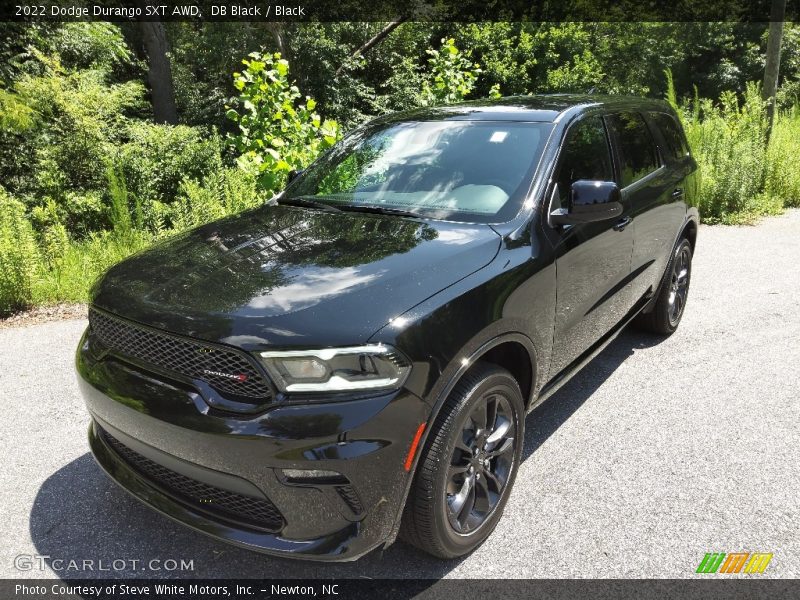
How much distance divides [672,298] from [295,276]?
358 cm

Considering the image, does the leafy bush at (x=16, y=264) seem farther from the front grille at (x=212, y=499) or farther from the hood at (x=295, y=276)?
the front grille at (x=212, y=499)

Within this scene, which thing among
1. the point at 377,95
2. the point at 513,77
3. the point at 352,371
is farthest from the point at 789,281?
the point at 513,77

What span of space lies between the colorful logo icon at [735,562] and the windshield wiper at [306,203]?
7.73 feet

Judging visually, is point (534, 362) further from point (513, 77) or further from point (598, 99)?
point (513, 77)

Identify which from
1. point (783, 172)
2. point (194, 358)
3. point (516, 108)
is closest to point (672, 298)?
point (516, 108)

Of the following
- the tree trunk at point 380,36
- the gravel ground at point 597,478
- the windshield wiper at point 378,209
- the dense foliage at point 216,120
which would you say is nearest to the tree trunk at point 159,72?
the dense foliage at point 216,120

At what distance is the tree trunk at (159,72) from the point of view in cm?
1658

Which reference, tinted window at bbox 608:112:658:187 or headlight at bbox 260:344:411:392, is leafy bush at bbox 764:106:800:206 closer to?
tinted window at bbox 608:112:658:187

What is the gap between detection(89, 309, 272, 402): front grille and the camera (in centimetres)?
211

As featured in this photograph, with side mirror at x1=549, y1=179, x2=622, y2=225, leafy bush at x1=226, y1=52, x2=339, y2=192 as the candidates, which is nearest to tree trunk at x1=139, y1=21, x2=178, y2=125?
leafy bush at x1=226, y1=52, x2=339, y2=192

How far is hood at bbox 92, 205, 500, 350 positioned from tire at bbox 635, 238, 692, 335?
101 inches

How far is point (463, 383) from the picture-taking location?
242 cm

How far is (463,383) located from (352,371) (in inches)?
21.0

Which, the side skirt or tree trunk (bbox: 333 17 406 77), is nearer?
the side skirt
